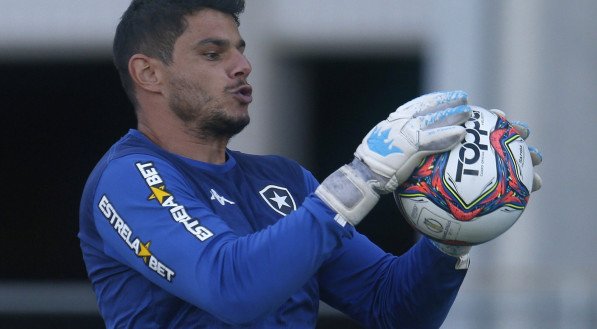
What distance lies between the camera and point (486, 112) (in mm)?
3715

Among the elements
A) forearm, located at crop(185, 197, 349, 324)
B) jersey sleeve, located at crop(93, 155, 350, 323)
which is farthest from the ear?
forearm, located at crop(185, 197, 349, 324)

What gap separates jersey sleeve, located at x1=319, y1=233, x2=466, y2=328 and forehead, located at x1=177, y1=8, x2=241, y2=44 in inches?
31.5

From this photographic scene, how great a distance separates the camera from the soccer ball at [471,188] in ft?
11.6

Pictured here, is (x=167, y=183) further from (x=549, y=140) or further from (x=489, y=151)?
(x=549, y=140)

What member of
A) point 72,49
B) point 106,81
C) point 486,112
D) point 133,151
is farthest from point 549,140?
point 106,81

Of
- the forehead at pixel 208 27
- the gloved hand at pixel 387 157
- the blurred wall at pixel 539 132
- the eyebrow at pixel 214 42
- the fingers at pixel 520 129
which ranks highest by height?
the forehead at pixel 208 27

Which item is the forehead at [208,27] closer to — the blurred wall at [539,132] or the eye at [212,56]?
the eye at [212,56]

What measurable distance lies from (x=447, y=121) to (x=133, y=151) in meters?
0.94

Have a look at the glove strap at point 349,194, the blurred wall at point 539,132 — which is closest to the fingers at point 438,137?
the glove strap at point 349,194

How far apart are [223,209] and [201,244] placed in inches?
12.6

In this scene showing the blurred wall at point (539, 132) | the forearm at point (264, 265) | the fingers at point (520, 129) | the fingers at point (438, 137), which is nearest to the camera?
the forearm at point (264, 265)

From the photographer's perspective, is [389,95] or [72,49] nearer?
[72,49]

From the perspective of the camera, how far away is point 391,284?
13.1 ft

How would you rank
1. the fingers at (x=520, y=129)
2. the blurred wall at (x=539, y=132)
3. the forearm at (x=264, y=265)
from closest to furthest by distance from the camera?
the forearm at (x=264, y=265), the fingers at (x=520, y=129), the blurred wall at (x=539, y=132)
